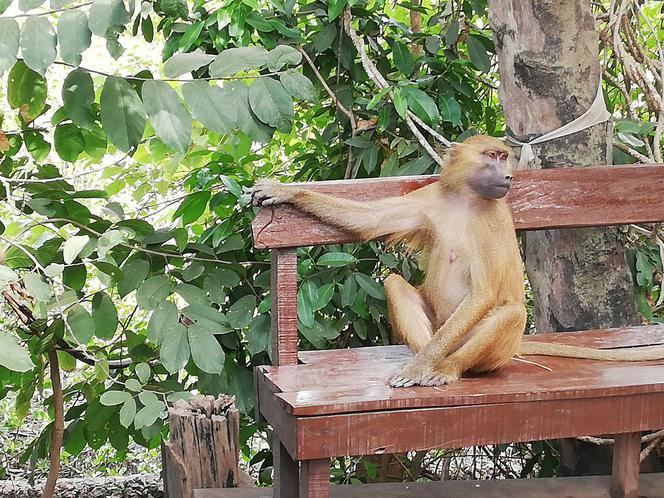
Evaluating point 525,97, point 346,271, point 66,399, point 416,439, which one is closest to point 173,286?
point 346,271

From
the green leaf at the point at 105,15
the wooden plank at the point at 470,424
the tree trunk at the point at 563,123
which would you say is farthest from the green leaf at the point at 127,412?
the tree trunk at the point at 563,123

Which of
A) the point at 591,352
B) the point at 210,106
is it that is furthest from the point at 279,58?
the point at 591,352

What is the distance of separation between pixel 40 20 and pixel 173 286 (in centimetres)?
121

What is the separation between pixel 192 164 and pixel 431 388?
230 centimetres

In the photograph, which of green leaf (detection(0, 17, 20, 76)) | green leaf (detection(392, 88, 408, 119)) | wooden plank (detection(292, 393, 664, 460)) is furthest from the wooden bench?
green leaf (detection(0, 17, 20, 76))

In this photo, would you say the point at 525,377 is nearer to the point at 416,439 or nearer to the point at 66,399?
the point at 416,439

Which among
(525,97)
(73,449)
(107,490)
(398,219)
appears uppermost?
(525,97)

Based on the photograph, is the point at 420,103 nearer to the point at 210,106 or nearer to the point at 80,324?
the point at 210,106

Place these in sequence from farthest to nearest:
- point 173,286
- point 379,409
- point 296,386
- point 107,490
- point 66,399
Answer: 1. point 107,490
2. point 66,399
3. point 173,286
4. point 296,386
5. point 379,409

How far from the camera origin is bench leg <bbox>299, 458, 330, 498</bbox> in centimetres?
256

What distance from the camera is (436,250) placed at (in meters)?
3.07

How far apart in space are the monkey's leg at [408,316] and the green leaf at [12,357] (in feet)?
4.21

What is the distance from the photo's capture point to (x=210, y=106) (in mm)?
2875

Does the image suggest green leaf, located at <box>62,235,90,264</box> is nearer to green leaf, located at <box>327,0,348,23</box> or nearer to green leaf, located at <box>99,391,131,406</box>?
green leaf, located at <box>99,391,131,406</box>
